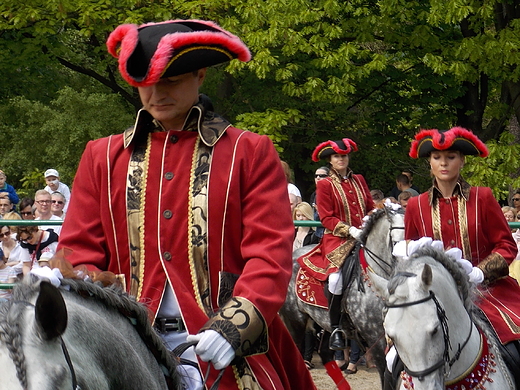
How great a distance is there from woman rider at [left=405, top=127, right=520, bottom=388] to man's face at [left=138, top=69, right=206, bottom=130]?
10.5ft

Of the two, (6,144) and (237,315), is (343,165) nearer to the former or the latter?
(237,315)

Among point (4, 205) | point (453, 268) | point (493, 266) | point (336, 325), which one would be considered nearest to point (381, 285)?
point (453, 268)

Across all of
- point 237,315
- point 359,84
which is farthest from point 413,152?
point 359,84

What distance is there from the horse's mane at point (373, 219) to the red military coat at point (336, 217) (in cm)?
31

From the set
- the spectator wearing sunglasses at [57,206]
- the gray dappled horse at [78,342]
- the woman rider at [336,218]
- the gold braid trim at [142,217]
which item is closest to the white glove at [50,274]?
the gray dappled horse at [78,342]

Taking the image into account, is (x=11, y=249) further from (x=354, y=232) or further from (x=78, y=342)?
(x=78, y=342)

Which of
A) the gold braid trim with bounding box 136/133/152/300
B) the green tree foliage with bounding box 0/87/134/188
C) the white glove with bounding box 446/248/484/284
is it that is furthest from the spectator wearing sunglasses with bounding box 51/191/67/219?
the green tree foliage with bounding box 0/87/134/188

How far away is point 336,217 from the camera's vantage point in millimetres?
9422

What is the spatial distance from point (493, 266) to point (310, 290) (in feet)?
14.1

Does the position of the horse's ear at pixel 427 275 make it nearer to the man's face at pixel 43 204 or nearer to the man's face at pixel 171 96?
the man's face at pixel 171 96

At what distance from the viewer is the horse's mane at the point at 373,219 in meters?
8.77

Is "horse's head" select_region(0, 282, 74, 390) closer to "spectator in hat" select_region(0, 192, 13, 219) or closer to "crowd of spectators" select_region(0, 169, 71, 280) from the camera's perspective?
"crowd of spectators" select_region(0, 169, 71, 280)

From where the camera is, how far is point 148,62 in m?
2.68

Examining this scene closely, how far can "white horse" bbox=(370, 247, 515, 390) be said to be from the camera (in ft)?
16.0
